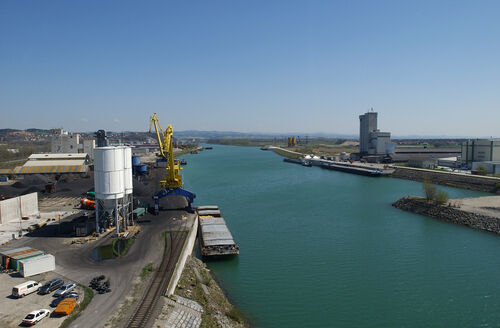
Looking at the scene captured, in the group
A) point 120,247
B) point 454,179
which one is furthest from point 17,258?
point 454,179

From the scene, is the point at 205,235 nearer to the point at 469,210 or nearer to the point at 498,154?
the point at 469,210

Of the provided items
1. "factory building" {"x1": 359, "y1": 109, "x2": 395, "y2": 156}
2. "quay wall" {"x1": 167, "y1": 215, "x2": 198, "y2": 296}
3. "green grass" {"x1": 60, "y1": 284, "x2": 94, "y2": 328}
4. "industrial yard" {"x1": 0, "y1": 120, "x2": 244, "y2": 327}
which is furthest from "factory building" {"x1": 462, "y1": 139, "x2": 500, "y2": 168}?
"green grass" {"x1": 60, "y1": 284, "x2": 94, "y2": 328}

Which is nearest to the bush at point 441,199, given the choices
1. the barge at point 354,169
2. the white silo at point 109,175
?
the white silo at point 109,175

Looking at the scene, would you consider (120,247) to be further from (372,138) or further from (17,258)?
(372,138)

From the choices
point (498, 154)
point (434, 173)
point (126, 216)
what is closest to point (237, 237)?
point (126, 216)

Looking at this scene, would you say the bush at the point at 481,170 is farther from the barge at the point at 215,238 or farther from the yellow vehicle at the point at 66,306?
the yellow vehicle at the point at 66,306

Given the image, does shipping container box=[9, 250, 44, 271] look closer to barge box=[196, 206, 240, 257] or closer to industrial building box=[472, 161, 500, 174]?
barge box=[196, 206, 240, 257]
